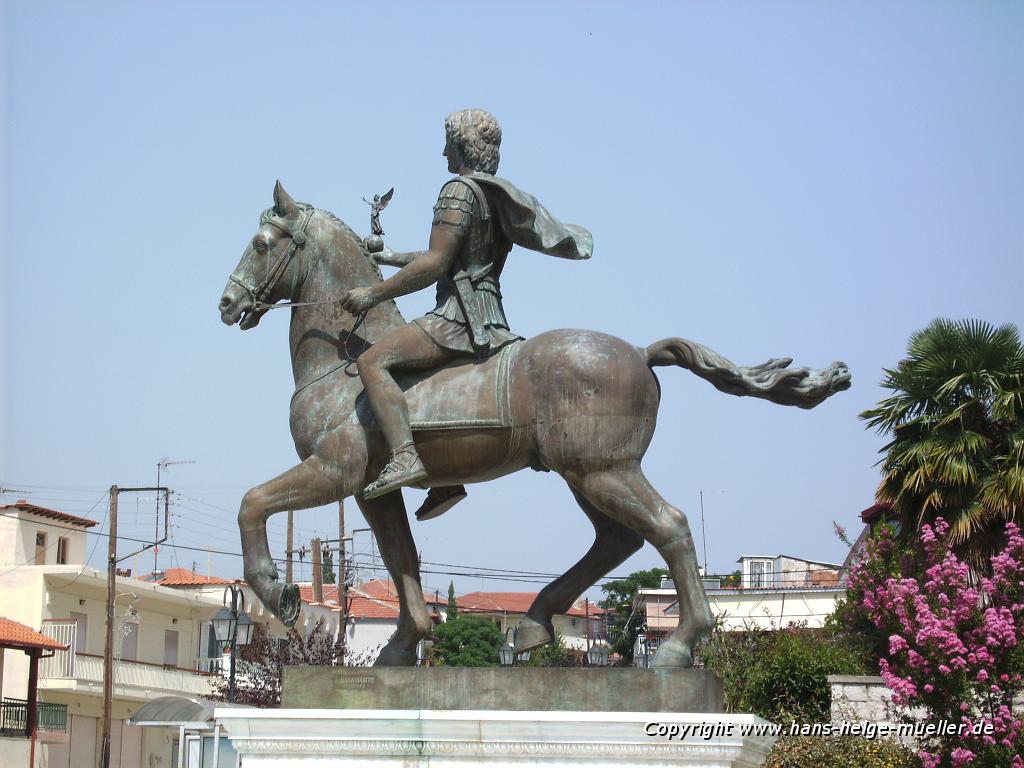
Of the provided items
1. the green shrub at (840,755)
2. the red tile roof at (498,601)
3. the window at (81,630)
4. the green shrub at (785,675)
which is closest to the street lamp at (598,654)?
the green shrub at (785,675)

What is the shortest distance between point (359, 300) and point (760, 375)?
246cm

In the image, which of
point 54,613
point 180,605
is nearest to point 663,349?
point 54,613

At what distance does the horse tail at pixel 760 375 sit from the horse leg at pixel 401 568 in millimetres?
1844

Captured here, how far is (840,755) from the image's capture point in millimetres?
17172

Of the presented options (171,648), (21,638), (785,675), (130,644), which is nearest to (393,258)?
(785,675)

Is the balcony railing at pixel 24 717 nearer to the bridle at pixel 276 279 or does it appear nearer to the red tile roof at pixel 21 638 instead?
the red tile roof at pixel 21 638

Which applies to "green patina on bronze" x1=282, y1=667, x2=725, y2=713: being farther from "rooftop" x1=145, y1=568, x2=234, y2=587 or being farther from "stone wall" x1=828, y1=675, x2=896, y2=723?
"rooftop" x1=145, y1=568, x2=234, y2=587

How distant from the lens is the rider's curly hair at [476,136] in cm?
864

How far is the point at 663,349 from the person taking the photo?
8328 millimetres

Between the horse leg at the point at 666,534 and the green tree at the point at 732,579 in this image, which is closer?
the horse leg at the point at 666,534

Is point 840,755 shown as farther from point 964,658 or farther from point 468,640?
point 468,640

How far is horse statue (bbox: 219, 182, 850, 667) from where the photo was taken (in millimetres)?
7863

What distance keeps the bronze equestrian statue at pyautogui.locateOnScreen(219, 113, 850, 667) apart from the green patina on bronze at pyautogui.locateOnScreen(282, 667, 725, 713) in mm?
230

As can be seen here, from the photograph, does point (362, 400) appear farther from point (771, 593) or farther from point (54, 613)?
point (54, 613)
